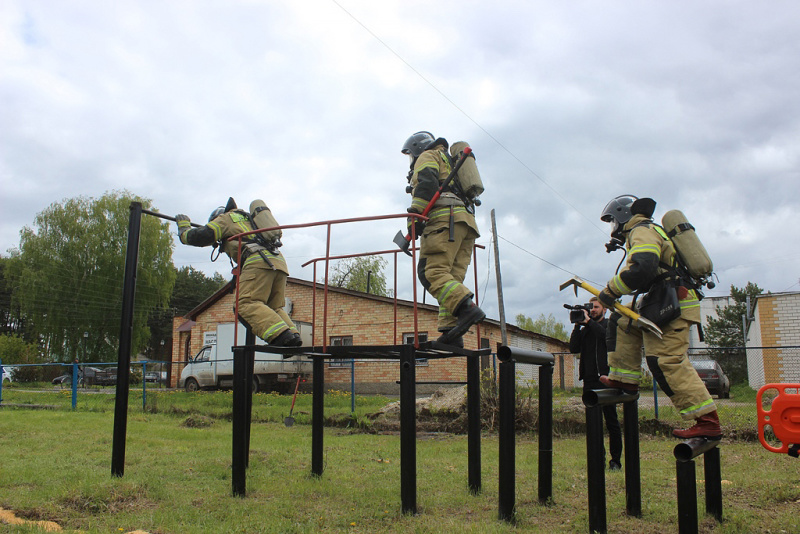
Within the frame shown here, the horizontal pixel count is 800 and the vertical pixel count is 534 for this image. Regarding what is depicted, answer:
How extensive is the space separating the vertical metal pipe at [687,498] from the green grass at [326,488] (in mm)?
978

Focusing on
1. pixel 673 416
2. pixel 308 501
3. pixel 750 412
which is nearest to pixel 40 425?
pixel 308 501

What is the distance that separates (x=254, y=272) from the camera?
5922 millimetres

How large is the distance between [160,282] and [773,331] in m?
34.1

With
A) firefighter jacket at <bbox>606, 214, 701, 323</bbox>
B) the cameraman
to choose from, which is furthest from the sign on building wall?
firefighter jacket at <bbox>606, 214, 701, 323</bbox>

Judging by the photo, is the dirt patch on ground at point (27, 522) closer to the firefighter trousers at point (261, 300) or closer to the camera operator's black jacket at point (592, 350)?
the firefighter trousers at point (261, 300)

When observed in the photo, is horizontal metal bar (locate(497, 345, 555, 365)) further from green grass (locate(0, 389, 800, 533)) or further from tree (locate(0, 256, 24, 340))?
tree (locate(0, 256, 24, 340))

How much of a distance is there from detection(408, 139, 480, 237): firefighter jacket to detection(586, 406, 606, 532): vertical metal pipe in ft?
6.75

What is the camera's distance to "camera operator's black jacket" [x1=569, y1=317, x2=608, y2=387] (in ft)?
23.7

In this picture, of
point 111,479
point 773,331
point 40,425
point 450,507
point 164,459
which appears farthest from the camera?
point 773,331

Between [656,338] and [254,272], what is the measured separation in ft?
12.4

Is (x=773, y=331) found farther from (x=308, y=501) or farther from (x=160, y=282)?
(x=160, y=282)

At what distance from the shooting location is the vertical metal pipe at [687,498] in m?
3.27

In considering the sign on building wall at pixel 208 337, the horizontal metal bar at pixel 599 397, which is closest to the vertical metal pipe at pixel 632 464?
the horizontal metal bar at pixel 599 397

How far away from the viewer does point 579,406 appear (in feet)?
36.0
